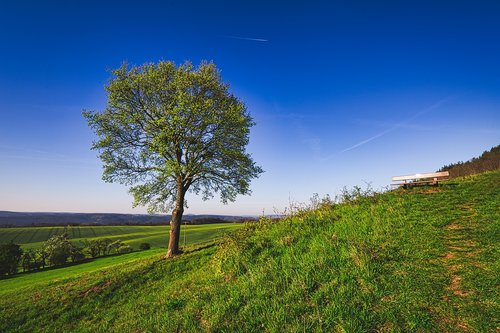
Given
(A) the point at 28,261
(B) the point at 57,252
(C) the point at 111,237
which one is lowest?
(A) the point at 28,261

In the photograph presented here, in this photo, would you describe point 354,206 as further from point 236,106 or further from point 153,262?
point 153,262

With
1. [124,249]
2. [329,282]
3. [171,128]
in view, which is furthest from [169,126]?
[124,249]

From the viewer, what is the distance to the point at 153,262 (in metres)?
20.1

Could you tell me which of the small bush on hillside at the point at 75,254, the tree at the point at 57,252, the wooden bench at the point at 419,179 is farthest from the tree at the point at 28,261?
the wooden bench at the point at 419,179

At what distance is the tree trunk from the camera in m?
22.3

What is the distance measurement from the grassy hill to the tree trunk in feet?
12.6

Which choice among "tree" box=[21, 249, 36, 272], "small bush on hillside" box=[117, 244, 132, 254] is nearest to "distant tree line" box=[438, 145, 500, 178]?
"small bush on hillside" box=[117, 244, 132, 254]

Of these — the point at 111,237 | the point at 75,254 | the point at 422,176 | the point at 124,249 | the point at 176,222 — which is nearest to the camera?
the point at 422,176

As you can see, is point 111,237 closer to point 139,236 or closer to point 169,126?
point 139,236

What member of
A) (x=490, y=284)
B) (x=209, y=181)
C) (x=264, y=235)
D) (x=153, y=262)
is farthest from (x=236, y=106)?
(x=490, y=284)

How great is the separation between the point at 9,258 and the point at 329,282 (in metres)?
69.0

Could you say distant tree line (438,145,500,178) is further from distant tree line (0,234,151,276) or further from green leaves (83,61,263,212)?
distant tree line (0,234,151,276)

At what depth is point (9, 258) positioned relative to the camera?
53469 millimetres

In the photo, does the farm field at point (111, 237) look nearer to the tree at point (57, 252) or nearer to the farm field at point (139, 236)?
the farm field at point (139, 236)
